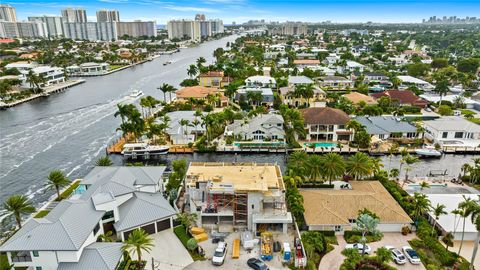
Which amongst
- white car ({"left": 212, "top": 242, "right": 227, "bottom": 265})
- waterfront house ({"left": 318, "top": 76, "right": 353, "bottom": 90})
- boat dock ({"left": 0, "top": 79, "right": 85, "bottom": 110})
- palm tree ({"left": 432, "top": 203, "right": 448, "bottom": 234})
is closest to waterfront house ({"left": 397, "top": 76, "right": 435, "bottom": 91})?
waterfront house ({"left": 318, "top": 76, "right": 353, "bottom": 90})

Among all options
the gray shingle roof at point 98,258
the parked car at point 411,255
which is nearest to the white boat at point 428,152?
the parked car at point 411,255

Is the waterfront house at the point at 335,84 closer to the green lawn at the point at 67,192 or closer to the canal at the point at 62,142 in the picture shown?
the canal at the point at 62,142

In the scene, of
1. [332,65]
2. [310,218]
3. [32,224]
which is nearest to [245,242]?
[310,218]

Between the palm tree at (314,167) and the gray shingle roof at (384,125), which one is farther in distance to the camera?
the gray shingle roof at (384,125)

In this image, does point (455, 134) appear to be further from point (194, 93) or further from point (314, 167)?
point (194, 93)

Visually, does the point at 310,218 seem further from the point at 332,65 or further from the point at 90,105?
the point at 332,65

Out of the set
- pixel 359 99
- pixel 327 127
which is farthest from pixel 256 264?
pixel 359 99

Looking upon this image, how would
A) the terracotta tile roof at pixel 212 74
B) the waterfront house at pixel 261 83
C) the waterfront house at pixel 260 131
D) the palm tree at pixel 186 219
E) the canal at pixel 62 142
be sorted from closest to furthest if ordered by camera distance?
the palm tree at pixel 186 219 < the canal at pixel 62 142 < the waterfront house at pixel 260 131 < the waterfront house at pixel 261 83 < the terracotta tile roof at pixel 212 74
